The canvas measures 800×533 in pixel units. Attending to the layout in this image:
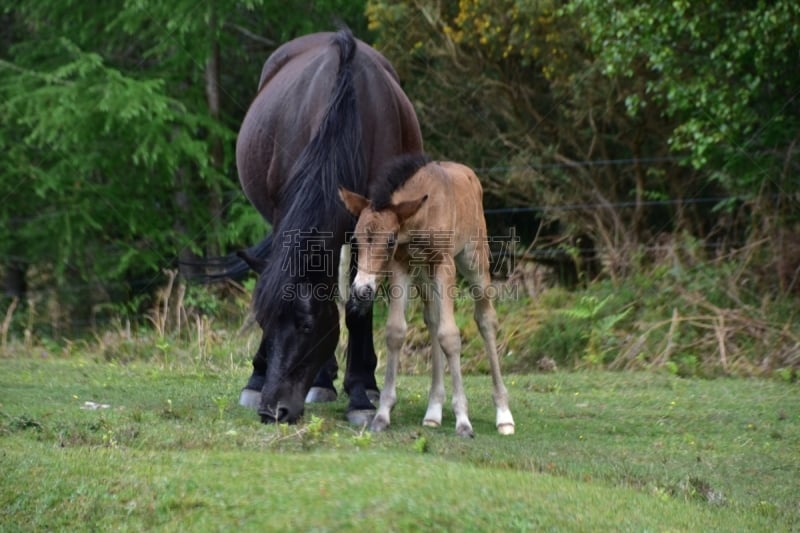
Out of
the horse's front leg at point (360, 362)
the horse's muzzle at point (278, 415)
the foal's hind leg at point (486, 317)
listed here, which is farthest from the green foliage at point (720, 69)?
the horse's muzzle at point (278, 415)

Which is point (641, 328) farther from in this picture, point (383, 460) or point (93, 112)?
point (93, 112)

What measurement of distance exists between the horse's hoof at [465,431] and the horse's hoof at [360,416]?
69 centimetres

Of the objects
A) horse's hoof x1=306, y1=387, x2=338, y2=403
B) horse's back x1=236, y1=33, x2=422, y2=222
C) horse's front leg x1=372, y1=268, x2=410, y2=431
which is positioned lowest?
horse's hoof x1=306, y1=387, x2=338, y2=403

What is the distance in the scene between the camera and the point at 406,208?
A: 7.20 meters

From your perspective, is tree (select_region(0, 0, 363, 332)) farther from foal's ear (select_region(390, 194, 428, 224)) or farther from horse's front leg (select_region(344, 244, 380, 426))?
foal's ear (select_region(390, 194, 428, 224))

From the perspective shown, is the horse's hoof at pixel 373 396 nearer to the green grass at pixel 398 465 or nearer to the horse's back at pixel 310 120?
the green grass at pixel 398 465

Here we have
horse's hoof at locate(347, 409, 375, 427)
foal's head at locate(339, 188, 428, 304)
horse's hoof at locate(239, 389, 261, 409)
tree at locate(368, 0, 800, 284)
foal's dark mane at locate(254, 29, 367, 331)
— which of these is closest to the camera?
foal's head at locate(339, 188, 428, 304)

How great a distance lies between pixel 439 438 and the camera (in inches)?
290

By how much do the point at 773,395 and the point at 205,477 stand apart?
245 inches

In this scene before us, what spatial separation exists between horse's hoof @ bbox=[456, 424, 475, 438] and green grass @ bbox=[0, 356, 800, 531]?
0.09 m

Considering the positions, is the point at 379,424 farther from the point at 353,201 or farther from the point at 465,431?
the point at 353,201

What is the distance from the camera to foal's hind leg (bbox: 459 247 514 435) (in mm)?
7961

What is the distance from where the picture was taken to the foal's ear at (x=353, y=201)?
721 centimetres

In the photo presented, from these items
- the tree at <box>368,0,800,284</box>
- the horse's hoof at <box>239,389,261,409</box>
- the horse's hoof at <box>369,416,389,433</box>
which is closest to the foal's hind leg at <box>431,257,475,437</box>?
the horse's hoof at <box>369,416,389,433</box>
